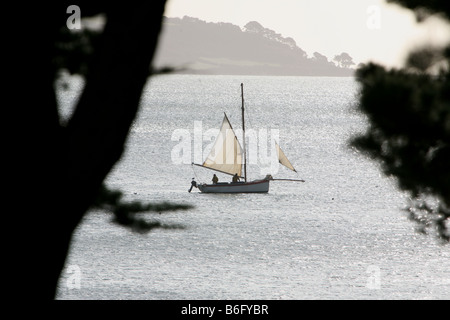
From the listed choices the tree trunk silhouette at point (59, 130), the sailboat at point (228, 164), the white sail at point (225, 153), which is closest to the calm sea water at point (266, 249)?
the sailboat at point (228, 164)

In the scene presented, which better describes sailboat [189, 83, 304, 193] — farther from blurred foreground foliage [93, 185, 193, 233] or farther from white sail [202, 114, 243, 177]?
blurred foreground foliage [93, 185, 193, 233]

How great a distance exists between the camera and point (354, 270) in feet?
141

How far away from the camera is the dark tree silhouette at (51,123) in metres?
3.27

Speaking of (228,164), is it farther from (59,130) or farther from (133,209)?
(59,130)

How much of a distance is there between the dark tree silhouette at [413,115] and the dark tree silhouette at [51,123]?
4.00 ft

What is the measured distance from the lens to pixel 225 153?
6988cm

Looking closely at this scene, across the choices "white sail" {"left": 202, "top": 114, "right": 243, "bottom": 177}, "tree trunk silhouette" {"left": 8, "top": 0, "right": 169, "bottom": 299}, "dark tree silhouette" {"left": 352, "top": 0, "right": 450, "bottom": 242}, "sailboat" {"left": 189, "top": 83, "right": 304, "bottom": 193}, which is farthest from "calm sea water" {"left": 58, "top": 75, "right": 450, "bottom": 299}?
"tree trunk silhouette" {"left": 8, "top": 0, "right": 169, "bottom": 299}

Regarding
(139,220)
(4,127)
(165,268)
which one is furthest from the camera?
(165,268)

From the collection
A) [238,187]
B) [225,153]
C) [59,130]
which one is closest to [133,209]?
[59,130]

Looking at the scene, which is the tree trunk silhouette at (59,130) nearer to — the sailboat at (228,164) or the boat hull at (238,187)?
the sailboat at (228,164)

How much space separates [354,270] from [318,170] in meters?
47.1

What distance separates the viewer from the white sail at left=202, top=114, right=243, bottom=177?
69000mm
